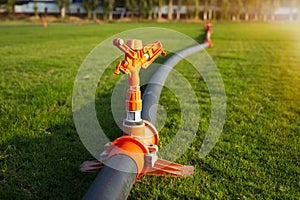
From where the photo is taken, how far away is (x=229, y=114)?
166 inches

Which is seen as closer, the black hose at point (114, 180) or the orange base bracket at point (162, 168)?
the black hose at point (114, 180)

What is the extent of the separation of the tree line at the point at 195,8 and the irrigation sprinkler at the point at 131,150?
147 feet

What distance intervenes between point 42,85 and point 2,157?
2.86 m

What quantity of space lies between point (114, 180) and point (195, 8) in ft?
181

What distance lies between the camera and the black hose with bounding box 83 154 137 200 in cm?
184

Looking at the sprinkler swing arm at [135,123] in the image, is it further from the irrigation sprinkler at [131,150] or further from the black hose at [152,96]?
the black hose at [152,96]

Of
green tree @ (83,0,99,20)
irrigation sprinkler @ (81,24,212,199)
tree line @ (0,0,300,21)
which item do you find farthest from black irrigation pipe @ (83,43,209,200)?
green tree @ (83,0,99,20)

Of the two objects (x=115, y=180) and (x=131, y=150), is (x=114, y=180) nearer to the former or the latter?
(x=115, y=180)

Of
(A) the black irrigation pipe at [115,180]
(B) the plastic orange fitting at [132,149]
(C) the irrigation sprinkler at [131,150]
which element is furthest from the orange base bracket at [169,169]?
(A) the black irrigation pipe at [115,180]

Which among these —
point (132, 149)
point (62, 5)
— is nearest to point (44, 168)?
point (132, 149)

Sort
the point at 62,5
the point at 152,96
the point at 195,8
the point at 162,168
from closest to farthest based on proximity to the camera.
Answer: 1. the point at 162,168
2. the point at 152,96
3. the point at 62,5
4. the point at 195,8

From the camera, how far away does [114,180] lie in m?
1.97

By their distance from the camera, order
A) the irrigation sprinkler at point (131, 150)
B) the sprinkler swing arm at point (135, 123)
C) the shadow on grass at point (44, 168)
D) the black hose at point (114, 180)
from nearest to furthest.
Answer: the black hose at point (114, 180) < the irrigation sprinkler at point (131, 150) < the sprinkler swing arm at point (135, 123) < the shadow on grass at point (44, 168)

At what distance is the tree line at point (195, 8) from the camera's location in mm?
49000
